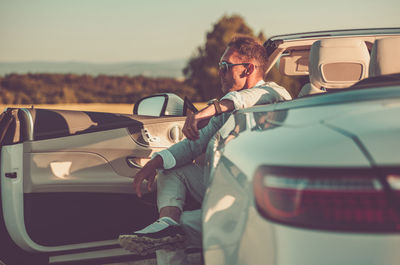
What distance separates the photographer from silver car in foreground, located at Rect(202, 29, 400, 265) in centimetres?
123

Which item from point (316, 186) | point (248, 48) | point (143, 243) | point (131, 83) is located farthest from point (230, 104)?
point (131, 83)

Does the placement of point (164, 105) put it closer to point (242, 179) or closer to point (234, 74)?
point (234, 74)

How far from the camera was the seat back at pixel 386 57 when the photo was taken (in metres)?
2.83

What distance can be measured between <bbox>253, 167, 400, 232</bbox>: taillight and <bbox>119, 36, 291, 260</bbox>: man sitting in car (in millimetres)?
1424

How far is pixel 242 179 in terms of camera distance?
5.09 ft

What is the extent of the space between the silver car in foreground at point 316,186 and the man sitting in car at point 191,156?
34.9 inches

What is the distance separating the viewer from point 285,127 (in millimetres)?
1555

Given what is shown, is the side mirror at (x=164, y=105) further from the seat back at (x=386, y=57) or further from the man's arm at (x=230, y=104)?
the seat back at (x=386, y=57)

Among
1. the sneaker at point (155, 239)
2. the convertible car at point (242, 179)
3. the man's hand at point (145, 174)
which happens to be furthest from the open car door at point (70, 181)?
the sneaker at point (155, 239)

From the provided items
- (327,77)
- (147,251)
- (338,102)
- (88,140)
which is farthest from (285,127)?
(327,77)

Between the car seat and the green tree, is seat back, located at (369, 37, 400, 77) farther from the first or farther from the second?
the green tree

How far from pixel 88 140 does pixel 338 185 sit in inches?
81.2

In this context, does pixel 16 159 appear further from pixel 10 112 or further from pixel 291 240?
pixel 291 240

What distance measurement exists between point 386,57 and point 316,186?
6.13 feet
